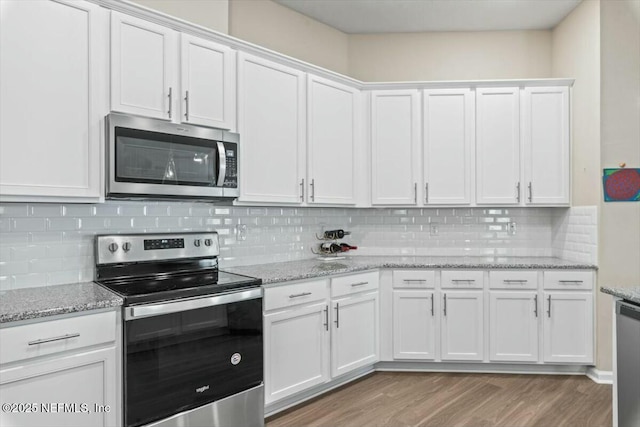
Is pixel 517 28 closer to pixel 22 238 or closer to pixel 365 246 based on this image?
pixel 365 246

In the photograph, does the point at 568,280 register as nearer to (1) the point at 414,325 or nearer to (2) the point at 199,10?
(1) the point at 414,325

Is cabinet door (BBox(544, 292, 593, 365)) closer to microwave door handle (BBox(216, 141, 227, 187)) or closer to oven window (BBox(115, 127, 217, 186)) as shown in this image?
microwave door handle (BBox(216, 141, 227, 187))

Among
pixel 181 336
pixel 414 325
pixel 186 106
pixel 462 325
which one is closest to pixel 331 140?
pixel 186 106

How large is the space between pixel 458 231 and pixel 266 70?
2371mm

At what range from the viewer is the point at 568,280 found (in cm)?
338

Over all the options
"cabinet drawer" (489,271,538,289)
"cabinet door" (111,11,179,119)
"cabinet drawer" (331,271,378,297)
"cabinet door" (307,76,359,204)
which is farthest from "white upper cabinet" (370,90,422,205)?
"cabinet door" (111,11,179,119)

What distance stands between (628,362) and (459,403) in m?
1.20

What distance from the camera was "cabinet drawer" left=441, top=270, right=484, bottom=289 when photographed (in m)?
3.44

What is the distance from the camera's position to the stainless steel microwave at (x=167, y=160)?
7.46ft

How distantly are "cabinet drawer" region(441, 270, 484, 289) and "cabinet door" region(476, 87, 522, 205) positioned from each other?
702 millimetres

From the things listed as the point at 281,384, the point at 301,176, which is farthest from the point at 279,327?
the point at 301,176

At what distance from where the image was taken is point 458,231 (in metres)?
4.08

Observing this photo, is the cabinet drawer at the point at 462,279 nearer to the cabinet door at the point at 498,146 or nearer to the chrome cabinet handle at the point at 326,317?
the cabinet door at the point at 498,146

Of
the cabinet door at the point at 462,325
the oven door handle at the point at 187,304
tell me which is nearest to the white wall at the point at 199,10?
the oven door handle at the point at 187,304
